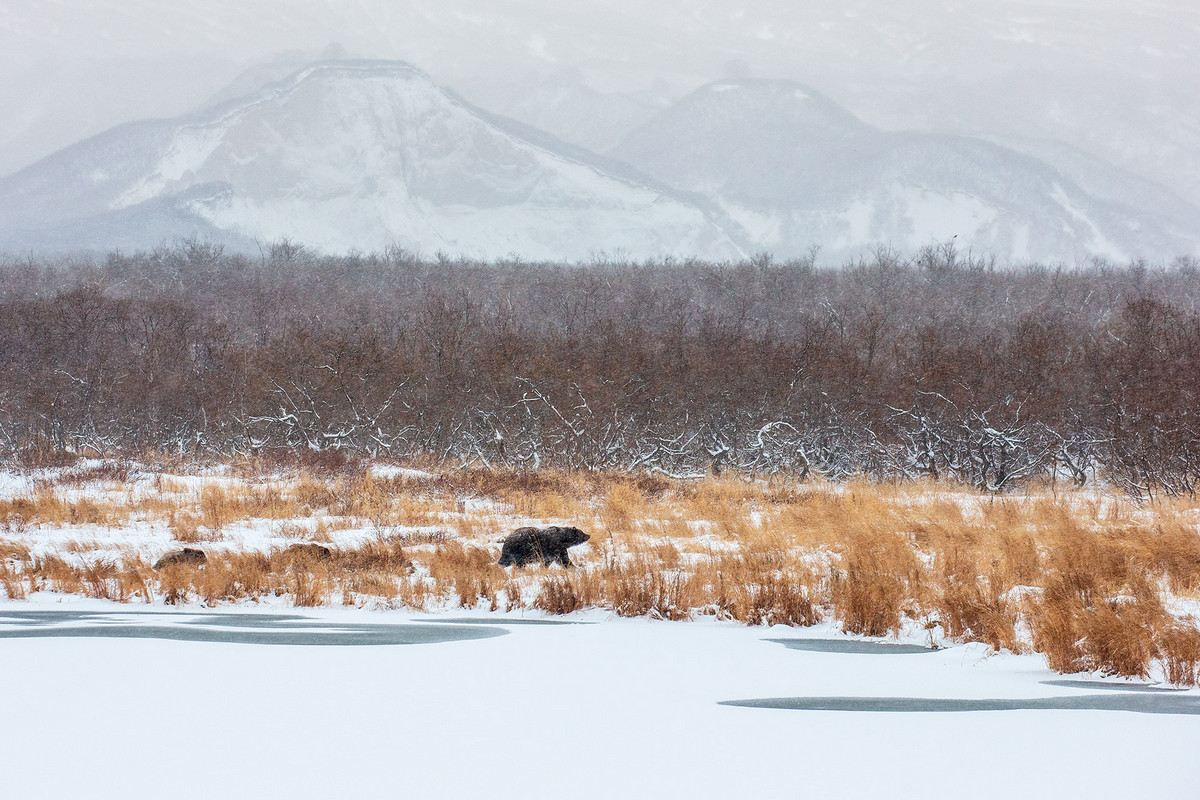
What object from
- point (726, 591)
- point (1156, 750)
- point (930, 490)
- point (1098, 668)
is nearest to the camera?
point (1156, 750)

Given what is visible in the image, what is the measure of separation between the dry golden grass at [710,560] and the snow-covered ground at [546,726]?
2.53ft

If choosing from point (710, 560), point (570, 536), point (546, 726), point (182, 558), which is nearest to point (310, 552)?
point (182, 558)

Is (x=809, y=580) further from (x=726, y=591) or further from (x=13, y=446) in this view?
(x=13, y=446)

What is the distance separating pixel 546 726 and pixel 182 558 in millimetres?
6521

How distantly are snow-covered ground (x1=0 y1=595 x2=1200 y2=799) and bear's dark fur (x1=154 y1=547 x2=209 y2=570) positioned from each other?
10.3 ft

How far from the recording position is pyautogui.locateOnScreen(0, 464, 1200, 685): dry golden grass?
6211 millimetres

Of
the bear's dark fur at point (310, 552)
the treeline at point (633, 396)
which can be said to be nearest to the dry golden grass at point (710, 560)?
the bear's dark fur at point (310, 552)

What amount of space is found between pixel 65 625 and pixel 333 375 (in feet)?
59.2

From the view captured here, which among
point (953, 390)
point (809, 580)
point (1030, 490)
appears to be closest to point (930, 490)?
point (1030, 490)

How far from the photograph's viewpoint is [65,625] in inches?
261

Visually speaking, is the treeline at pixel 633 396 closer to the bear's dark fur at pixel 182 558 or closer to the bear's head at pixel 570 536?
the bear's head at pixel 570 536

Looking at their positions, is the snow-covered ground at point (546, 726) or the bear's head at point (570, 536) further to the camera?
the bear's head at point (570, 536)

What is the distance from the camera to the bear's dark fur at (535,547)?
9344 millimetres

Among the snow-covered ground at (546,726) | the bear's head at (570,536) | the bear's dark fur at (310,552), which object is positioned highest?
the snow-covered ground at (546,726)
